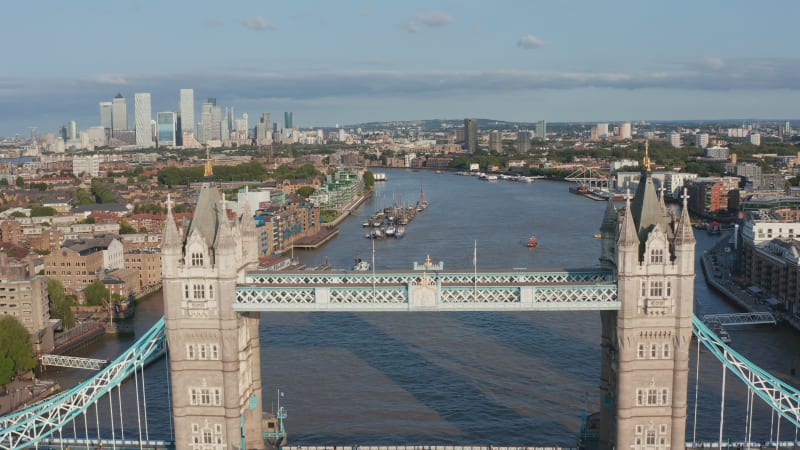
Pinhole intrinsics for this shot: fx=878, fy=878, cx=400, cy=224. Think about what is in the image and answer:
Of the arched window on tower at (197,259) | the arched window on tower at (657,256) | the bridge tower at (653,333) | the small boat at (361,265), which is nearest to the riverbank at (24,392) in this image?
the arched window on tower at (197,259)

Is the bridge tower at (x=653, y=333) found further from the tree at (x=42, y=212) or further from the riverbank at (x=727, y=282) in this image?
the tree at (x=42, y=212)

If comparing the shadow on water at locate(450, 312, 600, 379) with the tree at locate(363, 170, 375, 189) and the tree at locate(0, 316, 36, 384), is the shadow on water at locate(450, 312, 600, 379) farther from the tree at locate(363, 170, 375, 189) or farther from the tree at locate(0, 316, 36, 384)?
the tree at locate(363, 170, 375, 189)

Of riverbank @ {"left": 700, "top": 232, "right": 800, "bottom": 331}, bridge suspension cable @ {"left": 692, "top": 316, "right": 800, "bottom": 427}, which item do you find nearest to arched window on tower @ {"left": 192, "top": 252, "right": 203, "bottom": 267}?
bridge suspension cable @ {"left": 692, "top": 316, "right": 800, "bottom": 427}

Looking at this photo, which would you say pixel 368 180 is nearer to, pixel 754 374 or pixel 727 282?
pixel 727 282

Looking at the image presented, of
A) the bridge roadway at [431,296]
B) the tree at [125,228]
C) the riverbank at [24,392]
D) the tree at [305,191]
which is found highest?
the bridge roadway at [431,296]

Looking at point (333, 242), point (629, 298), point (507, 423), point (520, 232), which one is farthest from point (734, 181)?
point (629, 298)

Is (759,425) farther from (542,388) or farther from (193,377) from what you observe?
(193,377)
